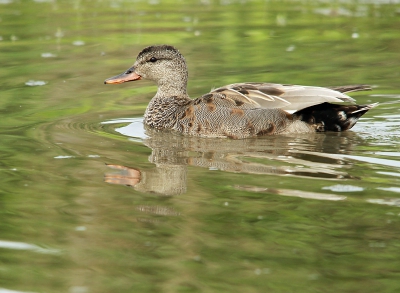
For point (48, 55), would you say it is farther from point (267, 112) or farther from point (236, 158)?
point (236, 158)

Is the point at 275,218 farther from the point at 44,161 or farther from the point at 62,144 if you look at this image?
the point at 62,144

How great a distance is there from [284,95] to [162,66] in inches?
77.2

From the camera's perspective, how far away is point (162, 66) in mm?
10781

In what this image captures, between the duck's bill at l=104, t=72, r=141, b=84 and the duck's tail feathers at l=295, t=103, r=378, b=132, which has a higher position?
the duck's bill at l=104, t=72, r=141, b=84

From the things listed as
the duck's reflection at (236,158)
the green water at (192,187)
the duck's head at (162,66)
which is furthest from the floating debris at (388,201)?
Answer: the duck's head at (162,66)

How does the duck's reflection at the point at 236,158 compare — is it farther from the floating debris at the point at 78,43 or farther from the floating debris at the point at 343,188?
the floating debris at the point at 78,43

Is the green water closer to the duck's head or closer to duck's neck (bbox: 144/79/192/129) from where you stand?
duck's neck (bbox: 144/79/192/129)

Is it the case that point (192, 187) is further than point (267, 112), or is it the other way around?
point (267, 112)

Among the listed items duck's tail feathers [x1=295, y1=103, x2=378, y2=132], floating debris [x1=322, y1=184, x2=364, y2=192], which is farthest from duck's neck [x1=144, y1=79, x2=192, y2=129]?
floating debris [x1=322, y1=184, x2=364, y2=192]

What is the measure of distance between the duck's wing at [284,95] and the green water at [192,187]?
0.40m

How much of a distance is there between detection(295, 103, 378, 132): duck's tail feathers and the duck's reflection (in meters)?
0.12

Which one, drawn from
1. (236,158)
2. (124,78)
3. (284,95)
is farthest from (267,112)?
(124,78)

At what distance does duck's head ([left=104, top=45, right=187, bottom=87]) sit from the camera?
10.7 meters

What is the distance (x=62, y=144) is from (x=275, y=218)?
11.8 ft
